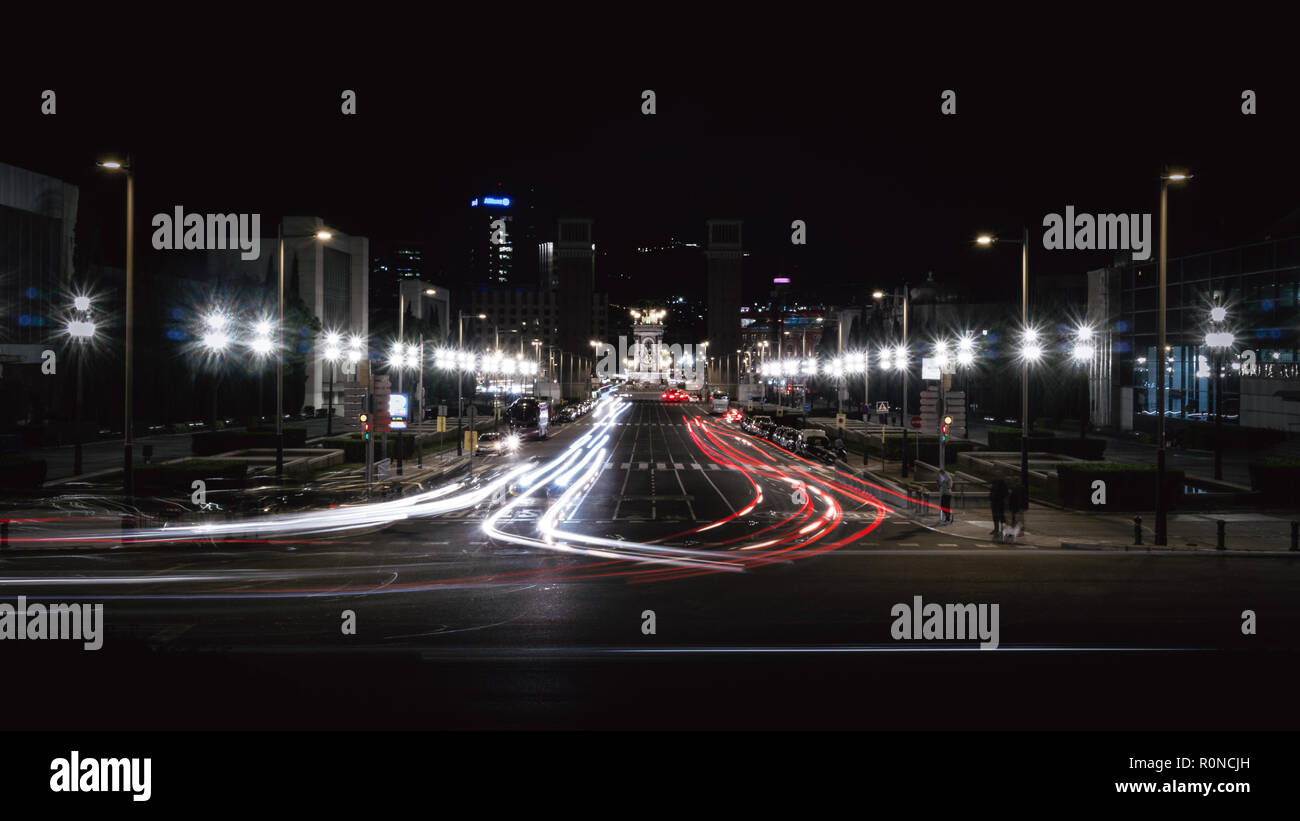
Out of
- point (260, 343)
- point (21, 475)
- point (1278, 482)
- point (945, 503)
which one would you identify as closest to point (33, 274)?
point (260, 343)

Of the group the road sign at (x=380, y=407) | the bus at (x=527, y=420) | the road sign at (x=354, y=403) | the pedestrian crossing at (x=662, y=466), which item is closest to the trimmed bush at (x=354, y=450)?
the road sign at (x=354, y=403)

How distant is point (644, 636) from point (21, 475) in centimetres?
2378

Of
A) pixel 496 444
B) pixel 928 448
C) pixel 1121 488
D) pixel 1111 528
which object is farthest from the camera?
pixel 496 444

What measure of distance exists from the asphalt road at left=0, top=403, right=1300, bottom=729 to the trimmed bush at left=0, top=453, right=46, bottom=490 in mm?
9638

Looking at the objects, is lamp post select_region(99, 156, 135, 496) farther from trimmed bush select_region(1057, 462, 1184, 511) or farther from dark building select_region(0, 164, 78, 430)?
dark building select_region(0, 164, 78, 430)

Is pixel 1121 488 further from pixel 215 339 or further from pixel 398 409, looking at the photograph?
pixel 215 339

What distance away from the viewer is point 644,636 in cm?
1330

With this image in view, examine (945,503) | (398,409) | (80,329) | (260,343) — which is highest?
(80,329)

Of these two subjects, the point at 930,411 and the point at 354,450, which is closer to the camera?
the point at 930,411

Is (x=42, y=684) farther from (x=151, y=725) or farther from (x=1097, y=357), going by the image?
(x=1097, y=357)

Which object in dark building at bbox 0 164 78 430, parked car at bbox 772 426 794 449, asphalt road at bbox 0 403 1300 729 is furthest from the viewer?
dark building at bbox 0 164 78 430

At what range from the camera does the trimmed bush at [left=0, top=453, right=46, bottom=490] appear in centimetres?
2806

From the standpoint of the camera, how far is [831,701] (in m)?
10.4

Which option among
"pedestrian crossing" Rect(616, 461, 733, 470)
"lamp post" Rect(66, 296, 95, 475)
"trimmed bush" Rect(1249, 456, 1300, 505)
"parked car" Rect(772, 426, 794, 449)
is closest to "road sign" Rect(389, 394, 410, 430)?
"pedestrian crossing" Rect(616, 461, 733, 470)
